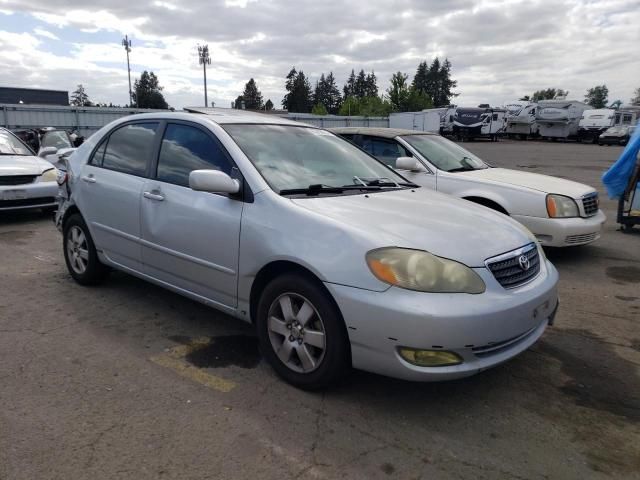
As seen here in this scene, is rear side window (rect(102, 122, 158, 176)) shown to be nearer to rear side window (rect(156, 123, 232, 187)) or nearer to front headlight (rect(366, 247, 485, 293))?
rear side window (rect(156, 123, 232, 187))

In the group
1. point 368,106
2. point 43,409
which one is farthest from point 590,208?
point 368,106

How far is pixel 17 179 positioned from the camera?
27.8ft

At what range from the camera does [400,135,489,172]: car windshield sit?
22.9ft

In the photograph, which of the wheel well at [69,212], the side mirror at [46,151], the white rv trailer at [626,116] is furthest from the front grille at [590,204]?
the white rv trailer at [626,116]

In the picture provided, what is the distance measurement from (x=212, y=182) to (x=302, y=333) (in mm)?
1108

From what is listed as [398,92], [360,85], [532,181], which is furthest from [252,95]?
[532,181]

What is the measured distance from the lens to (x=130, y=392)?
3.21m

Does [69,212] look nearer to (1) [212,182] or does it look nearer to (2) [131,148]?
(2) [131,148]

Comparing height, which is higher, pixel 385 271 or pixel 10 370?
pixel 385 271

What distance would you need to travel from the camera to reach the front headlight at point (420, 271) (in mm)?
2830

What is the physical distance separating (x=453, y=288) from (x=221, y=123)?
214 cm

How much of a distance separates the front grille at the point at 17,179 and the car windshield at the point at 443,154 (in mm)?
5921

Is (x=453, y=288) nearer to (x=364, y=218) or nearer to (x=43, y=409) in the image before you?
(x=364, y=218)

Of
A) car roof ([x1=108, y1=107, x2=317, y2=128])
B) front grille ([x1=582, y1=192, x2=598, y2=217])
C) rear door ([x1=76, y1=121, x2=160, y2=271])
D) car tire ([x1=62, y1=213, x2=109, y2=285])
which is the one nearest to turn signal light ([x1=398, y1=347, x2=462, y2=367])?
car roof ([x1=108, y1=107, x2=317, y2=128])
